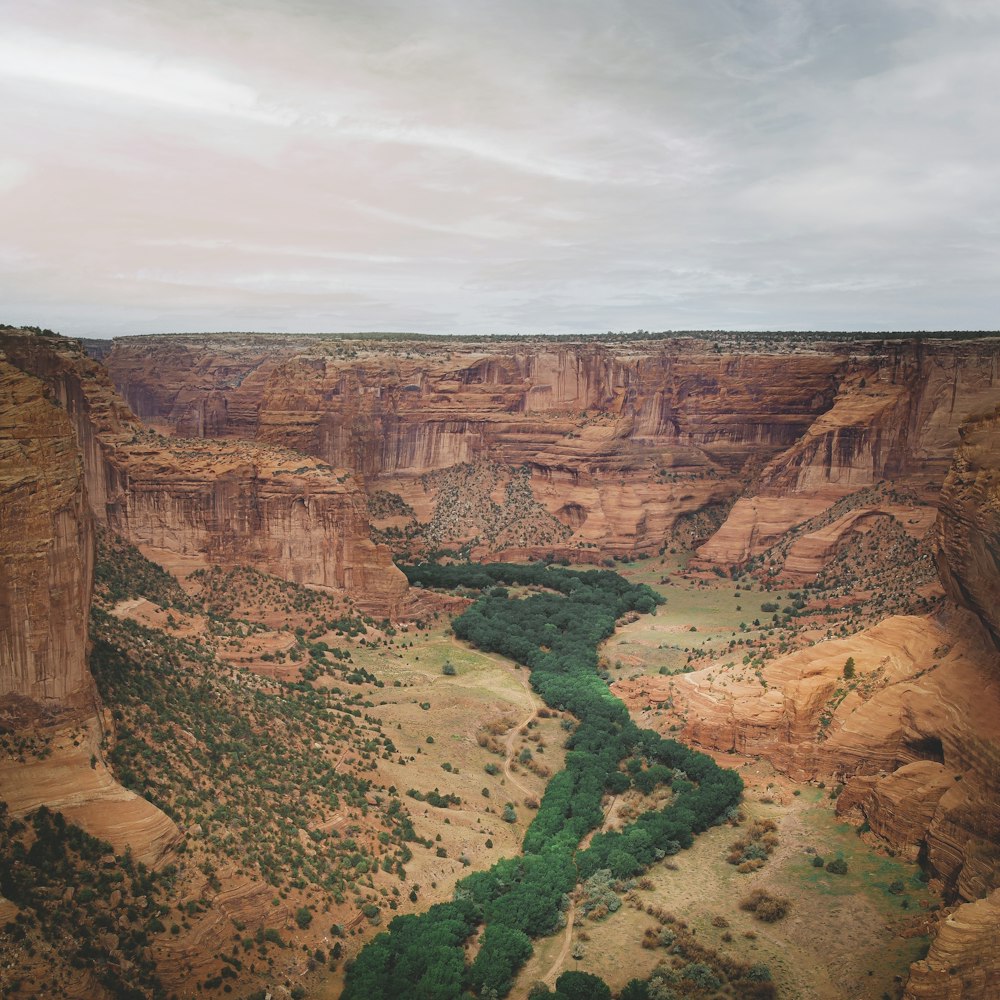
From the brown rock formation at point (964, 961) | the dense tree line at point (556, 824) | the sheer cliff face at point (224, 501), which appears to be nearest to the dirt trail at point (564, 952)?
the dense tree line at point (556, 824)

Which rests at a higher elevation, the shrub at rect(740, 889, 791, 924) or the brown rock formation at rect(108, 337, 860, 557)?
the brown rock formation at rect(108, 337, 860, 557)

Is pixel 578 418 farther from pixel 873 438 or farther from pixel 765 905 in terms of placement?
pixel 765 905

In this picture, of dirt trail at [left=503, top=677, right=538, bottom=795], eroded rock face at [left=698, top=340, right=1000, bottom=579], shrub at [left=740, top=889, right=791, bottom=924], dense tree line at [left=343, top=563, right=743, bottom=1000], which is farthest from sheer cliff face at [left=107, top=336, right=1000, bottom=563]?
shrub at [left=740, top=889, right=791, bottom=924]

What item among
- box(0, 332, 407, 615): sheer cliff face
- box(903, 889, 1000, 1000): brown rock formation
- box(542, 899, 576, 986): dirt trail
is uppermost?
box(0, 332, 407, 615): sheer cliff face

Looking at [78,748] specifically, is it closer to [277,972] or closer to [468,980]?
[277,972]

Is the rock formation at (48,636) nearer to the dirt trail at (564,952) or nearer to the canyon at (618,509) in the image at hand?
the canyon at (618,509)

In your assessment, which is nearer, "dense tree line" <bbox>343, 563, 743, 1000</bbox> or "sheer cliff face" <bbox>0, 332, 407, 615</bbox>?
"dense tree line" <bbox>343, 563, 743, 1000</bbox>

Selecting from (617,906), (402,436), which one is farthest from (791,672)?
(402,436)

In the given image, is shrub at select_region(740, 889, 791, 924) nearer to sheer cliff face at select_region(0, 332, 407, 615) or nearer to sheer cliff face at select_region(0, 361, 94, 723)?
sheer cliff face at select_region(0, 361, 94, 723)
